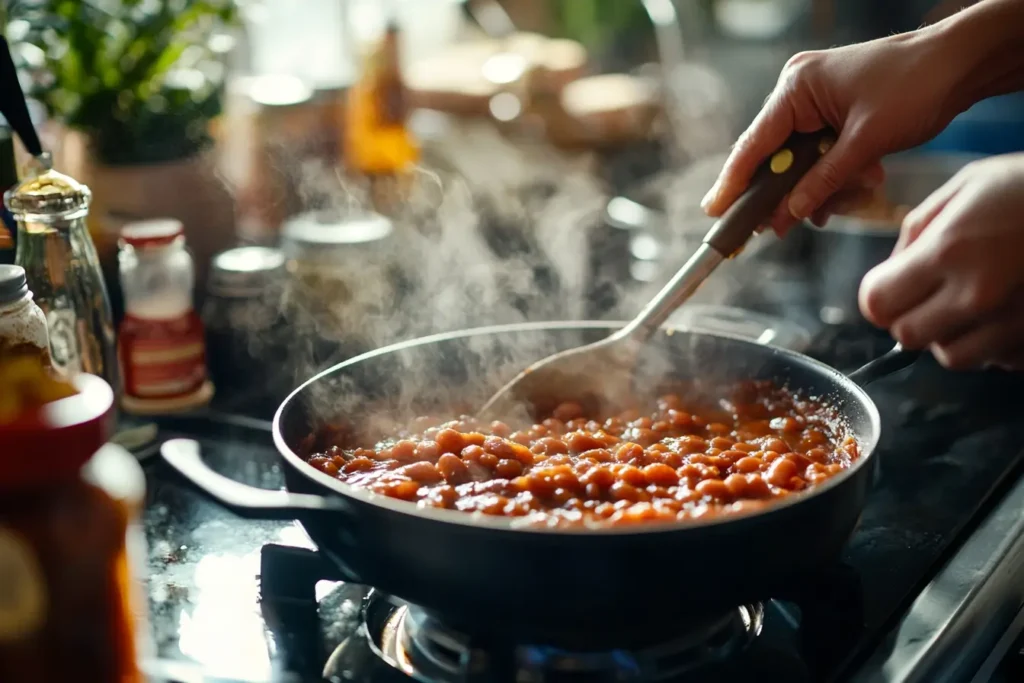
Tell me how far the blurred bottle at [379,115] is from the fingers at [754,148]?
992 mm

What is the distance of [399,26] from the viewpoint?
2180 mm

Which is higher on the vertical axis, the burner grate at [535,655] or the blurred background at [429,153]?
the blurred background at [429,153]

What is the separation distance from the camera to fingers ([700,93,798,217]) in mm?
1225

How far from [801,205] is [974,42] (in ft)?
0.95

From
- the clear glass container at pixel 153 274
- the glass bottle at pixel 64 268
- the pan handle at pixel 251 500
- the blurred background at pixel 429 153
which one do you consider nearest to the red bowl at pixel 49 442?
the pan handle at pixel 251 500

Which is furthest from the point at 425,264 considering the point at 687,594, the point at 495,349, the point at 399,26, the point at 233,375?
the point at 687,594

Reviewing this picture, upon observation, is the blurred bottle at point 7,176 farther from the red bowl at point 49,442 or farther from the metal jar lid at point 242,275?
the red bowl at point 49,442

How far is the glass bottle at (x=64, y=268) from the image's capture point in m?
1.12

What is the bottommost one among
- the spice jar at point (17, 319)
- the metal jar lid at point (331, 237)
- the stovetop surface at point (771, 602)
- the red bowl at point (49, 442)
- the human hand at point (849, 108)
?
the stovetop surface at point (771, 602)

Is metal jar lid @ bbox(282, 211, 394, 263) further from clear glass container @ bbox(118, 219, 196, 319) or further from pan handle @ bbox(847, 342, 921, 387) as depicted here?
pan handle @ bbox(847, 342, 921, 387)

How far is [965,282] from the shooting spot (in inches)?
51.2

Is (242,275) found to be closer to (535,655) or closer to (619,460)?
(619,460)

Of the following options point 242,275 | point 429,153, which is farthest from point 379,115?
point 242,275

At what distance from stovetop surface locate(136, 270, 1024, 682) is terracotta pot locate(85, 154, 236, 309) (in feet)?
1.11
